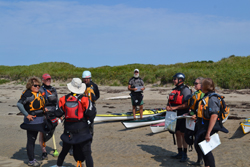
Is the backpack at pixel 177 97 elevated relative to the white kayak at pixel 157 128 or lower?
elevated

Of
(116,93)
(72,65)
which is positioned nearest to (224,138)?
(116,93)

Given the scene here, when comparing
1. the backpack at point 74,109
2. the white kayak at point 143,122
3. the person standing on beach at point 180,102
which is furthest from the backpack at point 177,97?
the white kayak at point 143,122

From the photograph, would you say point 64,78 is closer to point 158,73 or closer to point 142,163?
point 158,73

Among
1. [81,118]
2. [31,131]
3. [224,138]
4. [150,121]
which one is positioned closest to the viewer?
[81,118]

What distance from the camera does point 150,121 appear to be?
988cm

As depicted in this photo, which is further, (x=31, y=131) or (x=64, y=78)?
(x=64, y=78)

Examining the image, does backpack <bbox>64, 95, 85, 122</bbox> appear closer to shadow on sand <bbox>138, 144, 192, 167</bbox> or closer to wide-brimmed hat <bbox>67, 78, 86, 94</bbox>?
wide-brimmed hat <bbox>67, 78, 86, 94</bbox>

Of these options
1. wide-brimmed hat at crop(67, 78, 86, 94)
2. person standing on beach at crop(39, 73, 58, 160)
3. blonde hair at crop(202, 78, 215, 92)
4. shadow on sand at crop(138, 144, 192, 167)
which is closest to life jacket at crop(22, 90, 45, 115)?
person standing on beach at crop(39, 73, 58, 160)

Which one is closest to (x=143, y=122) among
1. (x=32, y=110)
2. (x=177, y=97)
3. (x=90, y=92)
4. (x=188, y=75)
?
(x=90, y=92)

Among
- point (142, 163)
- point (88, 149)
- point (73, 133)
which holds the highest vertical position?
point (73, 133)

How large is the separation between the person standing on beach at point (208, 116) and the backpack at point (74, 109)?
196 centimetres

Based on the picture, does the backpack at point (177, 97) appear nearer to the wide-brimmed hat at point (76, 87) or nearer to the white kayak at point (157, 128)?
the wide-brimmed hat at point (76, 87)

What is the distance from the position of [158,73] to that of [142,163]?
2195 cm

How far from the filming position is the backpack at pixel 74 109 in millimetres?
4352
